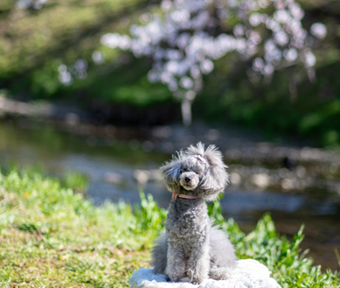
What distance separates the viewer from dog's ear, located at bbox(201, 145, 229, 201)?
4371mm

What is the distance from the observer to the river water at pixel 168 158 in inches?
465

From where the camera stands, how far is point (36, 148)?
19750mm

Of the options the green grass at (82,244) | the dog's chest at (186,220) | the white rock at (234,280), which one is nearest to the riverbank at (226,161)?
the green grass at (82,244)

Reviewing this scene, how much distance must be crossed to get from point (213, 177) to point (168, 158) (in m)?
15.2

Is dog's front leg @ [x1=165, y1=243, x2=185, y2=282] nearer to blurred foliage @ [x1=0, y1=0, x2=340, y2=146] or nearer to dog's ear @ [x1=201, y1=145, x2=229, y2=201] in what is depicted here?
dog's ear @ [x1=201, y1=145, x2=229, y2=201]

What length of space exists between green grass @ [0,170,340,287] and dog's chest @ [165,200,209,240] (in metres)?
1.33

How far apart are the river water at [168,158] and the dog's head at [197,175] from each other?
4.88 m

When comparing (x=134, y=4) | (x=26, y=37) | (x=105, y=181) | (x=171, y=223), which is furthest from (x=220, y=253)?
(x=26, y=37)

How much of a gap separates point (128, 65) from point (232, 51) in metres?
8.20

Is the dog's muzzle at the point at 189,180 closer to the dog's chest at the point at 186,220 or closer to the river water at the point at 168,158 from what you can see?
the dog's chest at the point at 186,220

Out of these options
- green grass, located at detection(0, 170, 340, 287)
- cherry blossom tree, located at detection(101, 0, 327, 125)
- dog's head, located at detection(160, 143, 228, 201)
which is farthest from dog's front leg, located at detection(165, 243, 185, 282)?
cherry blossom tree, located at detection(101, 0, 327, 125)

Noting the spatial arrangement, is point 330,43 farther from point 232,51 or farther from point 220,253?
point 220,253

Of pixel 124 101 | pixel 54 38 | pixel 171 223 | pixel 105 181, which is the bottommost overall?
pixel 171 223

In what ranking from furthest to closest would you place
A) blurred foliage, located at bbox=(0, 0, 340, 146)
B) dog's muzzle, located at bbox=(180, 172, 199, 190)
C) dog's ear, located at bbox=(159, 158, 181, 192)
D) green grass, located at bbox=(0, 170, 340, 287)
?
blurred foliage, located at bbox=(0, 0, 340, 146)
green grass, located at bbox=(0, 170, 340, 287)
dog's ear, located at bbox=(159, 158, 181, 192)
dog's muzzle, located at bbox=(180, 172, 199, 190)
